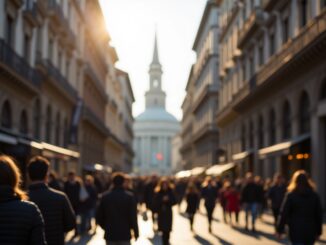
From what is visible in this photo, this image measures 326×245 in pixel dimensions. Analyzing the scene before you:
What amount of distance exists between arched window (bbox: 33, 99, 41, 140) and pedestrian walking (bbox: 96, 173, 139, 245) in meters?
22.8

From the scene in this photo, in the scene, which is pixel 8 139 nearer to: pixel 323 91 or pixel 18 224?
pixel 323 91

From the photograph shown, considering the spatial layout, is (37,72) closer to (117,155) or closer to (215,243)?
(215,243)

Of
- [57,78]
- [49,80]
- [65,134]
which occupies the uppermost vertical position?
[57,78]

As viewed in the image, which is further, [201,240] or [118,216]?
[201,240]

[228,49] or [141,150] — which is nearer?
[228,49]

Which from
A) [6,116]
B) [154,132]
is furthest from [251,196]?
[154,132]

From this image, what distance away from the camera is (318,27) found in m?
23.4

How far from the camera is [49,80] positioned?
32.2 m

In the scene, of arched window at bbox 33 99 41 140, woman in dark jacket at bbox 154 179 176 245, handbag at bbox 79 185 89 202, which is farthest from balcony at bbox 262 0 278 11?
woman in dark jacket at bbox 154 179 176 245

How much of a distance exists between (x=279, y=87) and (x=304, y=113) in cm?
382

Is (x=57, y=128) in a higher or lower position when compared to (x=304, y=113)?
higher

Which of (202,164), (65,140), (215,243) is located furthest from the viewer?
(202,164)

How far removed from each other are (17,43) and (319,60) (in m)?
12.0

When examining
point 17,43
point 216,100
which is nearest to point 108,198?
point 17,43
